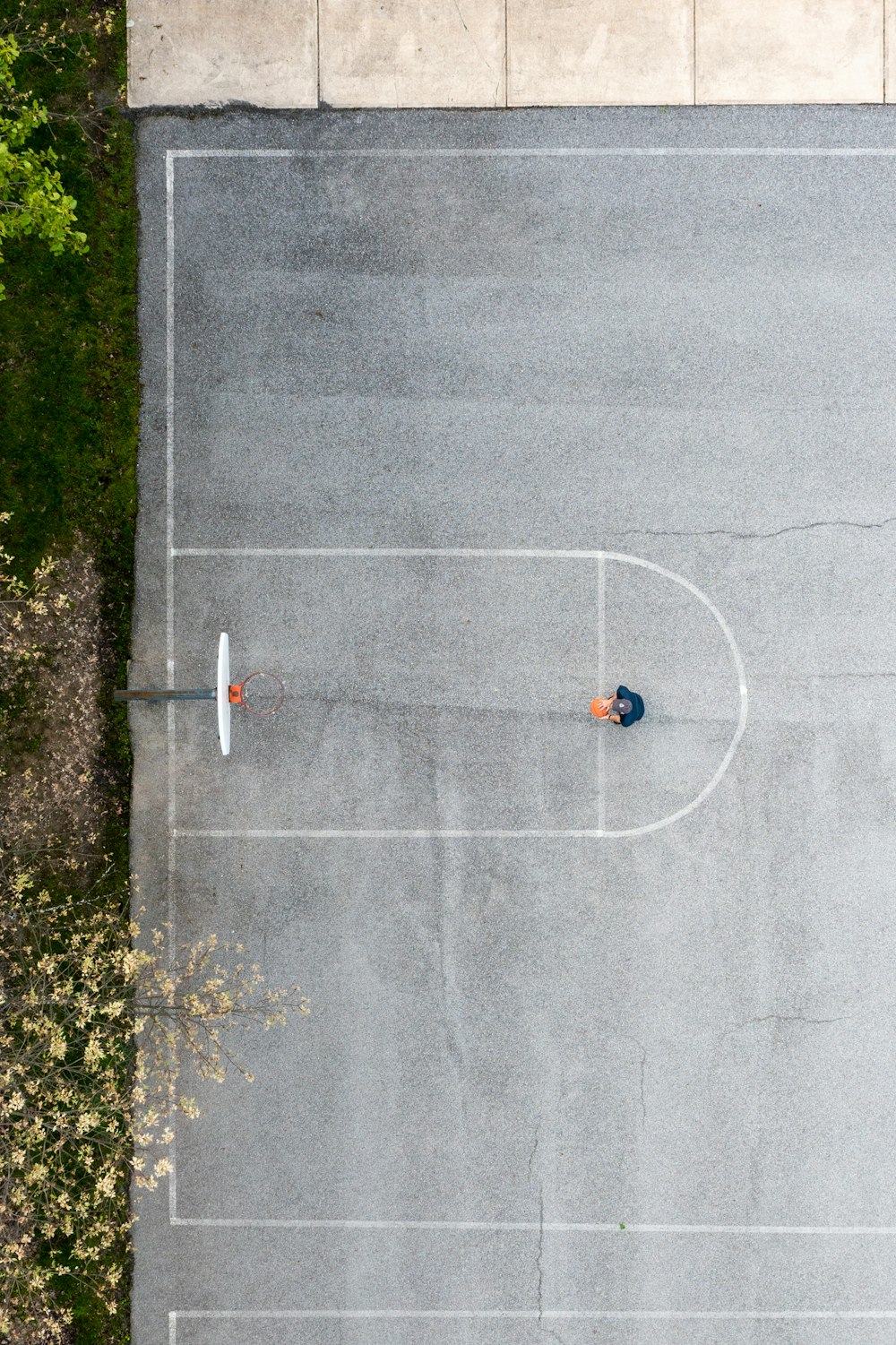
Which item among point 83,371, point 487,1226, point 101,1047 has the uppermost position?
point 83,371

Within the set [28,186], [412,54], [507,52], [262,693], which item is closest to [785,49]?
[507,52]

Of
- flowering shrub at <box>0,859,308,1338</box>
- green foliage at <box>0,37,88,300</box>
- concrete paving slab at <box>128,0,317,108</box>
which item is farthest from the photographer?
concrete paving slab at <box>128,0,317,108</box>

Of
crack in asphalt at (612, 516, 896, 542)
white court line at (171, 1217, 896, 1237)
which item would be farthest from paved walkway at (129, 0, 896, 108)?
white court line at (171, 1217, 896, 1237)

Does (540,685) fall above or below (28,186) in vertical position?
below

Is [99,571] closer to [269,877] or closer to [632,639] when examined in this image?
[269,877]

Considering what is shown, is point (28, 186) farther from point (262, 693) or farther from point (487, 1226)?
point (487, 1226)

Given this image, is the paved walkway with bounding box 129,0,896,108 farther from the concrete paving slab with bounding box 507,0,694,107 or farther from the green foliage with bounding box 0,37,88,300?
the green foliage with bounding box 0,37,88,300

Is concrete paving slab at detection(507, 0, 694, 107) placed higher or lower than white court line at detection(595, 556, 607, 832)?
higher
